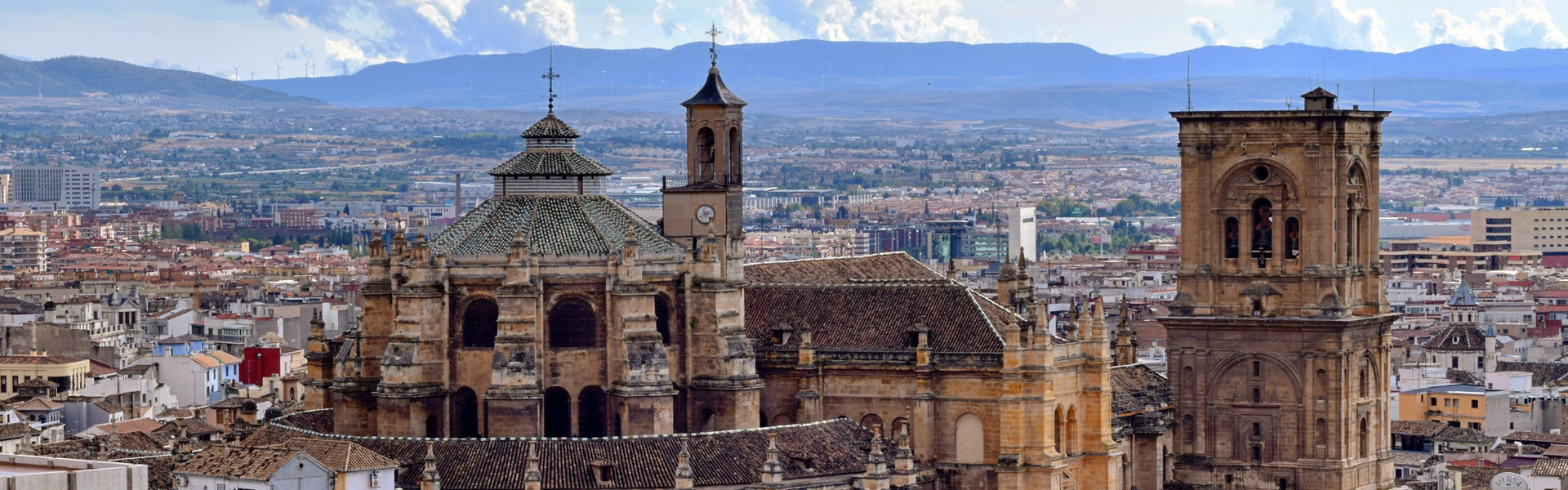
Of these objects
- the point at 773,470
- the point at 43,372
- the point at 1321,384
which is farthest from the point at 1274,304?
the point at 43,372

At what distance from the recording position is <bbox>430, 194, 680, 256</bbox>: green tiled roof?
85000 mm

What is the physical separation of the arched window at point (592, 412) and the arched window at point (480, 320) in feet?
9.04

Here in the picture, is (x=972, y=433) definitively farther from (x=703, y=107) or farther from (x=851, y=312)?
(x=703, y=107)

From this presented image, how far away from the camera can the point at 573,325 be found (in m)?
Answer: 84.9

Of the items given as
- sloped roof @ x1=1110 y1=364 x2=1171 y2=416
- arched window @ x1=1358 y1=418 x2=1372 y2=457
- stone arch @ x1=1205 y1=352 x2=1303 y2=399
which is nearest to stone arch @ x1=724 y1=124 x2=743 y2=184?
sloped roof @ x1=1110 y1=364 x2=1171 y2=416

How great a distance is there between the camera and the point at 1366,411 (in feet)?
330

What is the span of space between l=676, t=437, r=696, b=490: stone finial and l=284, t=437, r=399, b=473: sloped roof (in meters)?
6.55

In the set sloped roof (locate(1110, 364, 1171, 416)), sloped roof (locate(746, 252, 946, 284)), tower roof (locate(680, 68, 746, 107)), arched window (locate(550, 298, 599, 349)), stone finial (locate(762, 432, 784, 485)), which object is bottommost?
stone finial (locate(762, 432, 784, 485))

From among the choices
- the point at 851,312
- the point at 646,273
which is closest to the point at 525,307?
the point at 646,273

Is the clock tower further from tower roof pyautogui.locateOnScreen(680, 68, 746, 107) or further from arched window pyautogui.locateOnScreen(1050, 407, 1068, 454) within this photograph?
arched window pyautogui.locateOnScreen(1050, 407, 1068, 454)

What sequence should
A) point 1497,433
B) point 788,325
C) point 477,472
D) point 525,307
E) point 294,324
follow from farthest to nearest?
point 294,324 → point 1497,433 → point 788,325 → point 525,307 → point 477,472

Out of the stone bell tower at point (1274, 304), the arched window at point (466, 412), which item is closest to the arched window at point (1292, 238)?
the stone bell tower at point (1274, 304)

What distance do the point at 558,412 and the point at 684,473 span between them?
7.87m

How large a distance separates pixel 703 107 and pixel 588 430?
10742 millimetres
